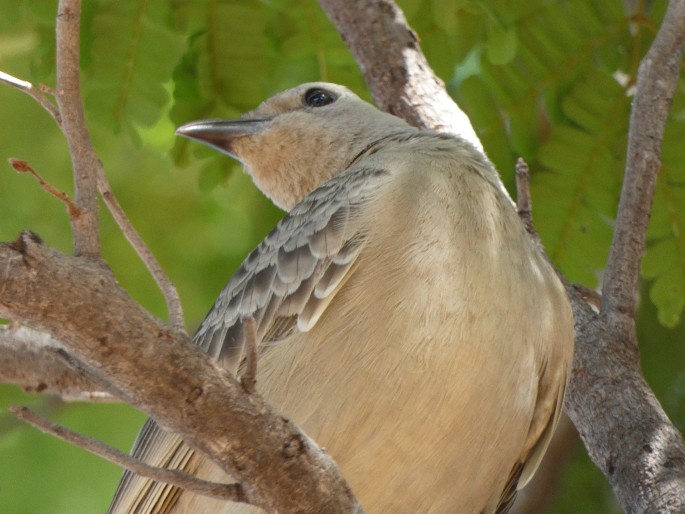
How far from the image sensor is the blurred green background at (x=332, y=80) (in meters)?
6.10

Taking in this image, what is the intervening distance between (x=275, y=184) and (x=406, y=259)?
2084 mm

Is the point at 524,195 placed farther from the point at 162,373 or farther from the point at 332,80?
the point at 162,373

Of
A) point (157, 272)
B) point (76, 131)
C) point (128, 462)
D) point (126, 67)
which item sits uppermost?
point (76, 131)

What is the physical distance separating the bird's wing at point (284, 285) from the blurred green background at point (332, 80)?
1588 mm

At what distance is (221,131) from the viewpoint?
19.6ft

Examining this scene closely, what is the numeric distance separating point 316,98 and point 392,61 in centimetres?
48

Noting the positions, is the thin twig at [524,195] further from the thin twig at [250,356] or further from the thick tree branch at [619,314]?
the thin twig at [250,356]

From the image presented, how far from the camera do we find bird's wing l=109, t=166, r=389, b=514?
173 inches

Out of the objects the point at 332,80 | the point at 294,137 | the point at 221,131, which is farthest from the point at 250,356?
the point at 332,80

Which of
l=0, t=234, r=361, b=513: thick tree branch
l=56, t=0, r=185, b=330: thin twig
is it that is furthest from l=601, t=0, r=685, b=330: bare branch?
l=56, t=0, r=185, b=330: thin twig

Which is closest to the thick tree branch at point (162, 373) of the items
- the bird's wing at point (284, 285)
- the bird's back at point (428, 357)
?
the bird's back at point (428, 357)

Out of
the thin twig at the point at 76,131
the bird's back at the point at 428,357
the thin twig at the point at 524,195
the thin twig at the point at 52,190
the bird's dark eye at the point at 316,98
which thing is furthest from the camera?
the bird's dark eye at the point at 316,98

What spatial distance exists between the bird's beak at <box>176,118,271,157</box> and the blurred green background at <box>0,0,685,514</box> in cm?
32

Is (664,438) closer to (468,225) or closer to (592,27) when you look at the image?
(468,225)
